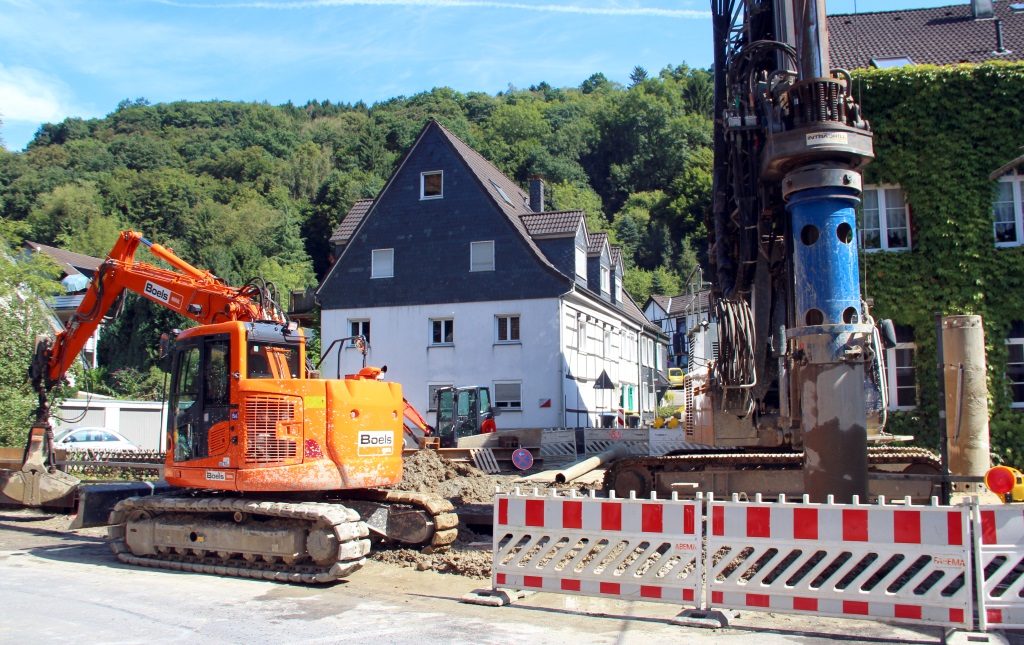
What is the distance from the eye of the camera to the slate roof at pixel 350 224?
34.8 meters

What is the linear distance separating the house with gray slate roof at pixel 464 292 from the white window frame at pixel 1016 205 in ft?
49.0

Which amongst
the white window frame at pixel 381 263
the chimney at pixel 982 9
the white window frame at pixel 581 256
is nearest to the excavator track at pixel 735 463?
the chimney at pixel 982 9

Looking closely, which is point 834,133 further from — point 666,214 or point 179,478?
point 666,214

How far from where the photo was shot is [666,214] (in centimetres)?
9669

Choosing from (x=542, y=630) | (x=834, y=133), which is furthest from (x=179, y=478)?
(x=834, y=133)

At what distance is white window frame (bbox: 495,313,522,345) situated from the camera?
3145cm

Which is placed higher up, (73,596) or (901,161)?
(901,161)

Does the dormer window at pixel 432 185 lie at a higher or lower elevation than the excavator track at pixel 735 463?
higher

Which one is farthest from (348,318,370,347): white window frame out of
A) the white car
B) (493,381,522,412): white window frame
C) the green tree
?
the green tree

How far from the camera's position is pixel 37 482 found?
42.5ft

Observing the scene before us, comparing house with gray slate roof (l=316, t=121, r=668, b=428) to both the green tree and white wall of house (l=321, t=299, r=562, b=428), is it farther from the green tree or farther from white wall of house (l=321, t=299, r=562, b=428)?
the green tree

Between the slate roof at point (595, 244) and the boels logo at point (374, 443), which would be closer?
the boels logo at point (374, 443)

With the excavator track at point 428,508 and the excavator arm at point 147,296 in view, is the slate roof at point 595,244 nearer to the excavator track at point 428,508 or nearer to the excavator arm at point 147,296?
the excavator arm at point 147,296

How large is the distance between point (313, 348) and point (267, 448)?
39.9 m
